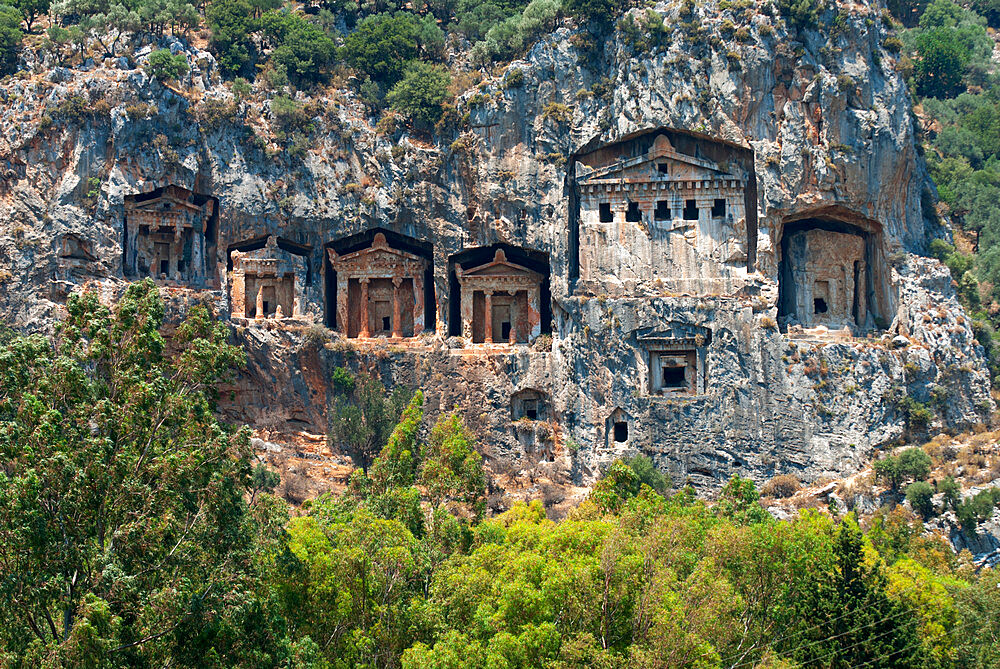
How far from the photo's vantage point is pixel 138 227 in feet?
170

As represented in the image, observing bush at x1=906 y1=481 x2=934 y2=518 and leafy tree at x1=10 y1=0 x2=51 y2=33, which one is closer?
bush at x1=906 y1=481 x2=934 y2=518

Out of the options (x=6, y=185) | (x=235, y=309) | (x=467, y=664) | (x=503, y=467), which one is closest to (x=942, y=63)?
(x=503, y=467)

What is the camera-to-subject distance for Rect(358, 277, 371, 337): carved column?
54594mm

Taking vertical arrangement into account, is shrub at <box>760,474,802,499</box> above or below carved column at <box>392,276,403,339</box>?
below

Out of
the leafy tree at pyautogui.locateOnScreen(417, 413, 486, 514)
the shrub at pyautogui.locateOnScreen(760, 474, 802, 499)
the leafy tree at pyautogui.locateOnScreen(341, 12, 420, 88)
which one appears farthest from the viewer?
the leafy tree at pyautogui.locateOnScreen(341, 12, 420, 88)

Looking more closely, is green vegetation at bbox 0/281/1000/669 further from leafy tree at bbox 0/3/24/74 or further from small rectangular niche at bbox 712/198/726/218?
leafy tree at bbox 0/3/24/74

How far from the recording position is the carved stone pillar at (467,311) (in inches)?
2123

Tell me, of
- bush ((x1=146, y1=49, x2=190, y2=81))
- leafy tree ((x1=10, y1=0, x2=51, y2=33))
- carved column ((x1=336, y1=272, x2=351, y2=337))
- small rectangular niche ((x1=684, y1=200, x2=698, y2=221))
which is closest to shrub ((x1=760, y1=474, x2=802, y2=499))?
small rectangular niche ((x1=684, y1=200, x2=698, y2=221))

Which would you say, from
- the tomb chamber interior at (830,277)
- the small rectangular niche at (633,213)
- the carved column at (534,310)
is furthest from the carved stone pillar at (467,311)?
the tomb chamber interior at (830,277)

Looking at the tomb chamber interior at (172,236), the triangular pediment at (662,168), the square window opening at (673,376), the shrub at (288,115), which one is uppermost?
the shrub at (288,115)

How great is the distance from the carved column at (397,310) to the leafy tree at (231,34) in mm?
11795

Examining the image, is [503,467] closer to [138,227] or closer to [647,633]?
[138,227]

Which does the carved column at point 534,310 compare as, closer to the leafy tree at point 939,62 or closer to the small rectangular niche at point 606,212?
the small rectangular niche at point 606,212

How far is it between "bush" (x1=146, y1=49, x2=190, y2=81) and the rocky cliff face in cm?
43
